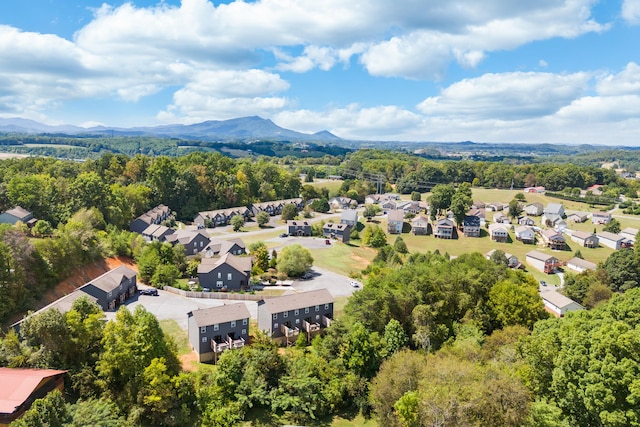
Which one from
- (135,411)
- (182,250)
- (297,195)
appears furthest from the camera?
(297,195)

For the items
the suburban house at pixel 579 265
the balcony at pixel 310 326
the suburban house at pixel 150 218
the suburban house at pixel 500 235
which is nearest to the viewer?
the balcony at pixel 310 326

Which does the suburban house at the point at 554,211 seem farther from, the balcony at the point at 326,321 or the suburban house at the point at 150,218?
the suburban house at the point at 150,218

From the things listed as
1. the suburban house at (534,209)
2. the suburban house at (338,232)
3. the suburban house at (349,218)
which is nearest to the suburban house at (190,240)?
the suburban house at (338,232)

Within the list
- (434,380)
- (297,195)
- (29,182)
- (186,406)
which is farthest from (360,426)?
(297,195)

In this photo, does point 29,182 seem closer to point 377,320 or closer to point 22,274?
point 22,274

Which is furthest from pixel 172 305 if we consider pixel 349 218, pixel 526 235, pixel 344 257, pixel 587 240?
pixel 587 240

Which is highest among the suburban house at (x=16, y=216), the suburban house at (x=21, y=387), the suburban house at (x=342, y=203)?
the suburban house at (x=16, y=216)

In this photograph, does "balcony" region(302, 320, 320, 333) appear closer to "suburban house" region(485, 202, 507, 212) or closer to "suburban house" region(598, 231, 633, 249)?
"suburban house" region(598, 231, 633, 249)

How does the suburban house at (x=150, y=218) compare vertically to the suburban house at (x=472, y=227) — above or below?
above
